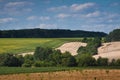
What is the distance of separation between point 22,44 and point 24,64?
4095cm

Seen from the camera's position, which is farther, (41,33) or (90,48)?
(41,33)

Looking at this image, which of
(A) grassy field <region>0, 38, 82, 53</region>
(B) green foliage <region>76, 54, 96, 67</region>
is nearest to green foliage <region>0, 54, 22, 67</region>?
(B) green foliage <region>76, 54, 96, 67</region>

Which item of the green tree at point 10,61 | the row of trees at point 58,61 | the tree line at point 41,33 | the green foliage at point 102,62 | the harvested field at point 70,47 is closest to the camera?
the row of trees at point 58,61

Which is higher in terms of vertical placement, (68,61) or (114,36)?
(114,36)

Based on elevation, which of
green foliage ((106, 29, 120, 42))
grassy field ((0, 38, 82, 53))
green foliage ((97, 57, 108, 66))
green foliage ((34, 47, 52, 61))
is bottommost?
green foliage ((97, 57, 108, 66))

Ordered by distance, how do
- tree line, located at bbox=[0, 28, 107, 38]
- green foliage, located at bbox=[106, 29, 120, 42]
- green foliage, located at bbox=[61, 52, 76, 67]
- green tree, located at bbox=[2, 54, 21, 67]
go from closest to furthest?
green foliage, located at bbox=[61, 52, 76, 67] < green tree, located at bbox=[2, 54, 21, 67] < green foliage, located at bbox=[106, 29, 120, 42] < tree line, located at bbox=[0, 28, 107, 38]

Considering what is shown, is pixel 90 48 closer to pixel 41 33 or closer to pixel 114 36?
pixel 114 36

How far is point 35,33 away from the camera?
509 ft

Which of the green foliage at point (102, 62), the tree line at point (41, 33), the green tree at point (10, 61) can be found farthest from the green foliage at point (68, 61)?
the tree line at point (41, 33)

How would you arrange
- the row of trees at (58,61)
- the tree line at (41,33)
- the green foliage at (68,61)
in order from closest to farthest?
the row of trees at (58,61) → the green foliage at (68,61) → the tree line at (41,33)

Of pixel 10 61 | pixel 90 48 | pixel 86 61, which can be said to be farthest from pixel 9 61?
pixel 90 48

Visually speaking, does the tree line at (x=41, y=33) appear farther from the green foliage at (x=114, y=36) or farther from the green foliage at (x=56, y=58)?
the green foliage at (x=56, y=58)

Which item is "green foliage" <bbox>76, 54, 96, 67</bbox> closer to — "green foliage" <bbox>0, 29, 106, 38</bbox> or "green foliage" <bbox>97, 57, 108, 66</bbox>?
"green foliage" <bbox>97, 57, 108, 66</bbox>

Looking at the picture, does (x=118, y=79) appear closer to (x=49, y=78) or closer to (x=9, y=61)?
(x=49, y=78)
